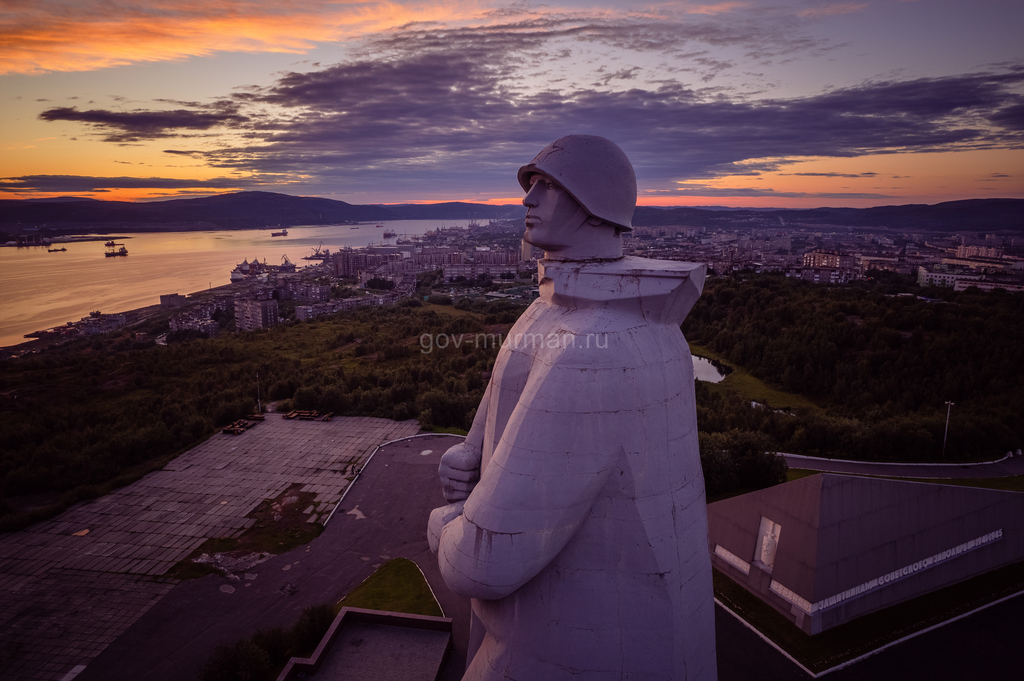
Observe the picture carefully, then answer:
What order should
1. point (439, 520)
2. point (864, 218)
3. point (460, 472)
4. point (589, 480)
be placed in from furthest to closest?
point (864, 218), point (460, 472), point (439, 520), point (589, 480)

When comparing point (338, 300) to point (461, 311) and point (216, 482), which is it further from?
point (216, 482)

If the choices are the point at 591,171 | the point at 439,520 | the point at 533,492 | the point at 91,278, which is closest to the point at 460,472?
the point at 439,520

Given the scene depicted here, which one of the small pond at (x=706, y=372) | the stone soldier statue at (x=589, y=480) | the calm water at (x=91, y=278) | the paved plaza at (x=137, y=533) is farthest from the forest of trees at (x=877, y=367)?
the calm water at (x=91, y=278)

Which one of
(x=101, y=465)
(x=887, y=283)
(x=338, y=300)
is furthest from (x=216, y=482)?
(x=887, y=283)

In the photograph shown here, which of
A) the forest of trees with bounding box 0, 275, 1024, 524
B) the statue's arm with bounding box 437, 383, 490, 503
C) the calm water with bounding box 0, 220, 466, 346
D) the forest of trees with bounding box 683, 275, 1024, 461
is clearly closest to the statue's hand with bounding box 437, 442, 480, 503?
the statue's arm with bounding box 437, 383, 490, 503

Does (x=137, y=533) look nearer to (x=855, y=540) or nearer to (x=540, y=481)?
(x=540, y=481)

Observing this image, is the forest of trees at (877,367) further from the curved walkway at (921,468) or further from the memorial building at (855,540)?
the memorial building at (855,540)
